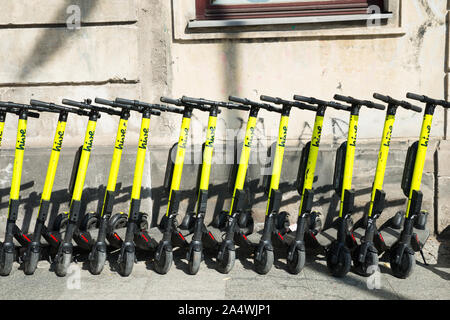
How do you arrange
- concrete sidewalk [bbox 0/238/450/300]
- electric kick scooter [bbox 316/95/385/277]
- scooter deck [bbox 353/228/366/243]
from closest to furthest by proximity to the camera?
concrete sidewalk [bbox 0/238/450/300]
electric kick scooter [bbox 316/95/385/277]
scooter deck [bbox 353/228/366/243]

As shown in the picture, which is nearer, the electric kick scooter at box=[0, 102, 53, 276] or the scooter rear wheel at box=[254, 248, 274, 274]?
the scooter rear wheel at box=[254, 248, 274, 274]

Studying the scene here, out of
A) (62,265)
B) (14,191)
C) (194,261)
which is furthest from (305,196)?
(14,191)

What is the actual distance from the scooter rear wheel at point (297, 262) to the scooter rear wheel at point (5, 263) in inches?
98.4

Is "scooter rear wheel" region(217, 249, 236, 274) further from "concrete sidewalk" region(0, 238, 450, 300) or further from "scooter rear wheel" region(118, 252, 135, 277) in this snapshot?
"scooter rear wheel" region(118, 252, 135, 277)

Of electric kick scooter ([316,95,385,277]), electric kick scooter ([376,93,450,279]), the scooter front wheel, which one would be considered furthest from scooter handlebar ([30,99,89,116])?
electric kick scooter ([376,93,450,279])

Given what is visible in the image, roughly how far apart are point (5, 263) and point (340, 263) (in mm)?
2954

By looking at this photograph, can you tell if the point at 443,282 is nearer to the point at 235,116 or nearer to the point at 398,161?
the point at 398,161

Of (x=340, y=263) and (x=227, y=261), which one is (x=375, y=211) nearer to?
(x=340, y=263)

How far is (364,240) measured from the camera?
4656mm

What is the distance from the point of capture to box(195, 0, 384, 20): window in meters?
5.55

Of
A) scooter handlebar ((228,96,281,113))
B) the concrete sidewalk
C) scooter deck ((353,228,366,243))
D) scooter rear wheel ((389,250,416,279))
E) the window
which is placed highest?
the window

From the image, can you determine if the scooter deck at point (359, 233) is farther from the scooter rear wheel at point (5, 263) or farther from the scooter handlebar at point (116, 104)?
the scooter rear wheel at point (5, 263)

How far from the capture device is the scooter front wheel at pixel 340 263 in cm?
455

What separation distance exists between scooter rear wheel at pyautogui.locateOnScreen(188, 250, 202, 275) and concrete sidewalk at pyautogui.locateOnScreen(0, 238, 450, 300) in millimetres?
62
